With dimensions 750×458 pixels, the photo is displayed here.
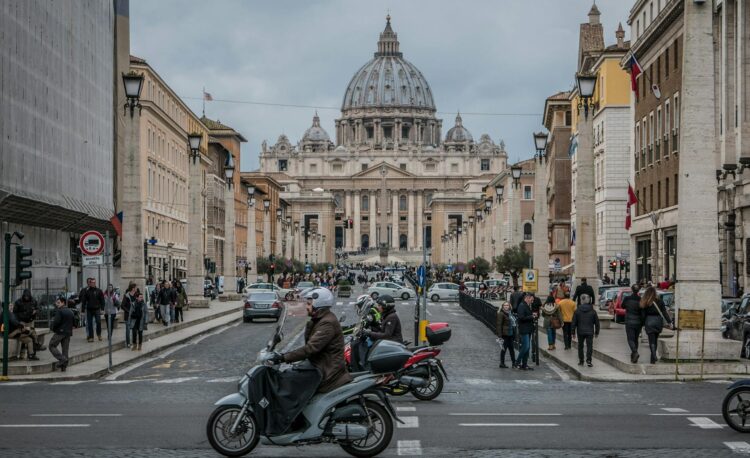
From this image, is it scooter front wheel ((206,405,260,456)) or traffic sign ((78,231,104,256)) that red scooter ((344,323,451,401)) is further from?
traffic sign ((78,231,104,256))

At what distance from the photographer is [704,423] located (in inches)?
597

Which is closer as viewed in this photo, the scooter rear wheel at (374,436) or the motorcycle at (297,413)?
the motorcycle at (297,413)

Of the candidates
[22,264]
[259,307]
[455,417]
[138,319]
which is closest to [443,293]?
[259,307]

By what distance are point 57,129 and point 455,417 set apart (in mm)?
33654

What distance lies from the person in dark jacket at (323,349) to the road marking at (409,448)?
1.05 metres

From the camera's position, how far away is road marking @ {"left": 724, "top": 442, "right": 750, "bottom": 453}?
1283 centimetres

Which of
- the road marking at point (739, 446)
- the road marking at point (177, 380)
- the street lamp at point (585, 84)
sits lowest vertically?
the road marking at point (177, 380)

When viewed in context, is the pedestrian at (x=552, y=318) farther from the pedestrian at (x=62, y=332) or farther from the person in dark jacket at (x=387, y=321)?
the pedestrian at (x=62, y=332)

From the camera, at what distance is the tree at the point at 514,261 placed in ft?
201

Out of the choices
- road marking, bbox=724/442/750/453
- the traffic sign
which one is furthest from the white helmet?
the traffic sign

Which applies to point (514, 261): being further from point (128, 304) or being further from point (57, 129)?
point (128, 304)

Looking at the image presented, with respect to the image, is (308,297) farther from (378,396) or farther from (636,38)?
(636,38)

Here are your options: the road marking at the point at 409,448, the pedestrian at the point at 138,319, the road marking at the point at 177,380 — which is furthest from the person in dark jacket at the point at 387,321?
the pedestrian at the point at 138,319

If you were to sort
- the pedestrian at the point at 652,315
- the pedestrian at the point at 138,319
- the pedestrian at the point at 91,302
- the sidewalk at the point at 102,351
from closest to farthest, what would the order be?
1. the pedestrian at the point at 652,315
2. the sidewalk at the point at 102,351
3. the pedestrian at the point at 138,319
4. the pedestrian at the point at 91,302
